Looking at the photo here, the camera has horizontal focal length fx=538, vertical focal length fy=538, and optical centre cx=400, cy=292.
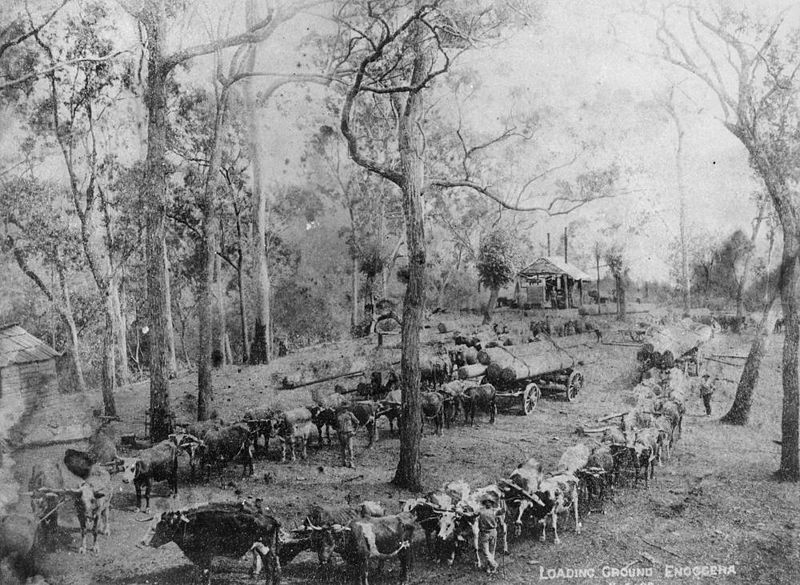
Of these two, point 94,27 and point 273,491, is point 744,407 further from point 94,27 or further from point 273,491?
point 94,27

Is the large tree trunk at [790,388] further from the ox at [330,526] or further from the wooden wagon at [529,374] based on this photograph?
the ox at [330,526]

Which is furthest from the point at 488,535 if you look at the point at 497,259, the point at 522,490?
the point at 497,259

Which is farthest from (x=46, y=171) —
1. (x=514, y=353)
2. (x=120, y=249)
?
(x=514, y=353)

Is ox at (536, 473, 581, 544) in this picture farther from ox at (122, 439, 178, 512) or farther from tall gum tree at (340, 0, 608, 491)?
ox at (122, 439, 178, 512)

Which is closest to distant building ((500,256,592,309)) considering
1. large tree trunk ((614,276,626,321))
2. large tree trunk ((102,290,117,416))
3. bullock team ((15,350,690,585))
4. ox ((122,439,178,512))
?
large tree trunk ((614,276,626,321))

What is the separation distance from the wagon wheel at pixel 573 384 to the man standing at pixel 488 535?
8142 mm

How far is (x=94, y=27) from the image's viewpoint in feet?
28.0

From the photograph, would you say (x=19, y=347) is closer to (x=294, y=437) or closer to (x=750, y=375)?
(x=294, y=437)

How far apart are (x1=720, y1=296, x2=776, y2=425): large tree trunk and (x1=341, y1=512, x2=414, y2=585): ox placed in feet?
29.0

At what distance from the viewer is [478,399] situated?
1190 centimetres

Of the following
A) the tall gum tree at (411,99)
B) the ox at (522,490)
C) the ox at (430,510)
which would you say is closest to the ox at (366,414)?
the tall gum tree at (411,99)

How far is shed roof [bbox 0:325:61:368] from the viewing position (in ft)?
24.1

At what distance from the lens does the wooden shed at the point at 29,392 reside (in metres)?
7.37

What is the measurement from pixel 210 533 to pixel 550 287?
18.0 m
